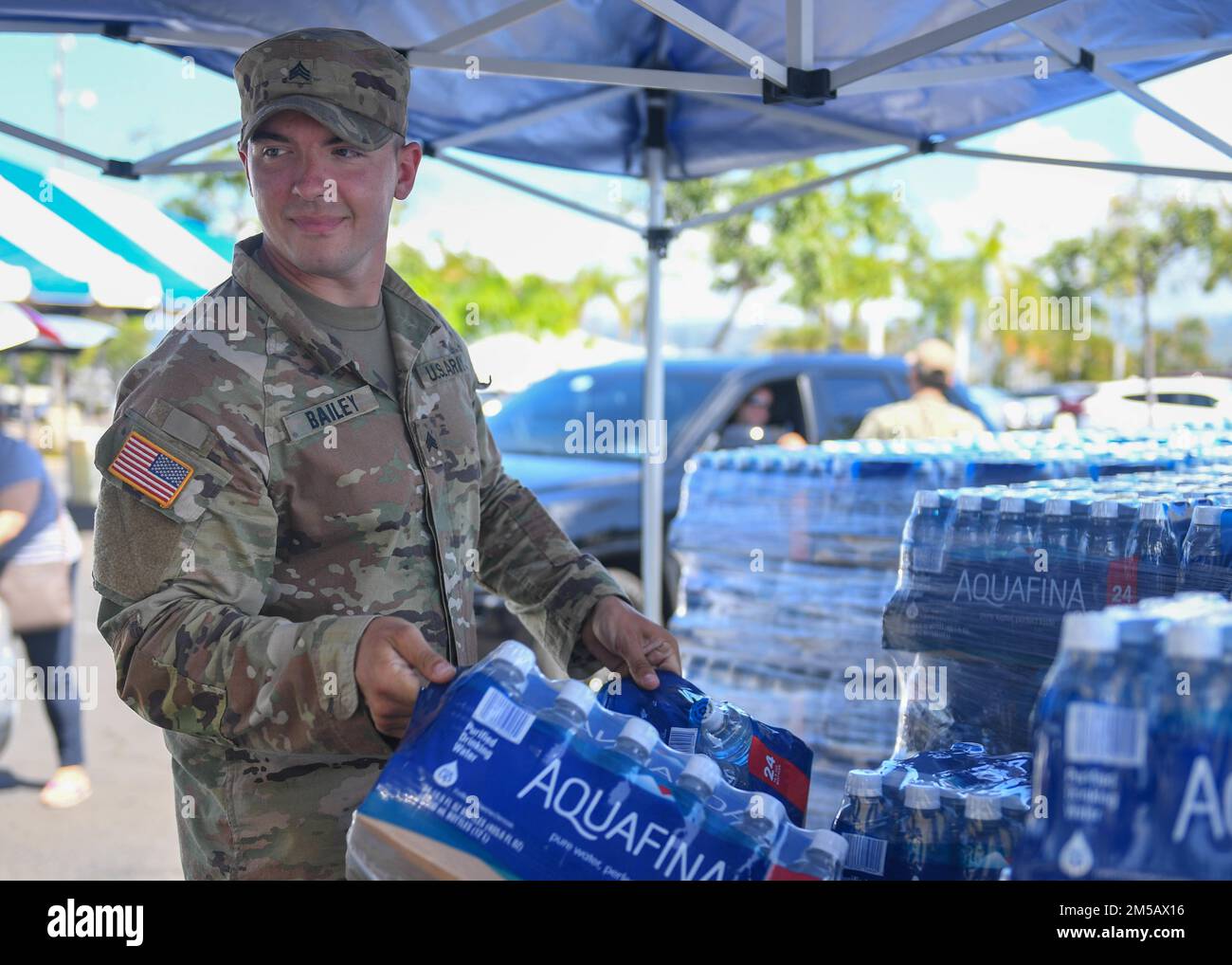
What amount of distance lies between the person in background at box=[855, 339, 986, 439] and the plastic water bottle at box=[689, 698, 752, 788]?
187 inches

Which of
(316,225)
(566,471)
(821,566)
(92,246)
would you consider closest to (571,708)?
(316,225)

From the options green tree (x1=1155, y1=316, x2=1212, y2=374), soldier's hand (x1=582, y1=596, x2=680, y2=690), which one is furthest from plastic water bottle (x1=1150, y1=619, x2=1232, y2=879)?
green tree (x1=1155, y1=316, x2=1212, y2=374)

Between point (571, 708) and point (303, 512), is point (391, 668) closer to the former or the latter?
point (571, 708)

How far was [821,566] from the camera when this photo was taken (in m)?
4.12

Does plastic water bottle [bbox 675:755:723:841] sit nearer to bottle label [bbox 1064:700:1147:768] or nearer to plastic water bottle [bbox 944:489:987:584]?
bottle label [bbox 1064:700:1147:768]

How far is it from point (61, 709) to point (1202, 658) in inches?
221

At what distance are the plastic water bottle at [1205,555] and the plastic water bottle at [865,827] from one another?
0.66 metres

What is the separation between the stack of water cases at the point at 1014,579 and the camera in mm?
2107

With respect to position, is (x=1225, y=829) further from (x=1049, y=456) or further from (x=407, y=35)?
(x=407, y=35)

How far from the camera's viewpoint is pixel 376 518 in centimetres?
196

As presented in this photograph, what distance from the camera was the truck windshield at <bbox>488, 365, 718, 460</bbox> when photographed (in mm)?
7016

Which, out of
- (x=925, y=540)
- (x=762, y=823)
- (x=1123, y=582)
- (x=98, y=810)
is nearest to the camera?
→ (x=762, y=823)

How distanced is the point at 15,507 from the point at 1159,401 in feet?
58.1
